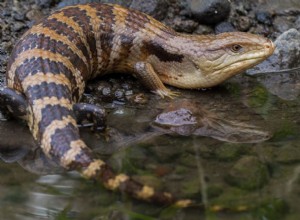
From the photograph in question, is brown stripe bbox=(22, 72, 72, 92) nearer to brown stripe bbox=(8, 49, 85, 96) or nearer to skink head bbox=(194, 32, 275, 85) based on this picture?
brown stripe bbox=(8, 49, 85, 96)

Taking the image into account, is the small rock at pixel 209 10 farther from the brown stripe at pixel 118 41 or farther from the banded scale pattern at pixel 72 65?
the brown stripe at pixel 118 41

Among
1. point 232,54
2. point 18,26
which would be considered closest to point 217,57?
point 232,54

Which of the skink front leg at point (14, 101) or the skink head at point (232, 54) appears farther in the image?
the skink head at point (232, 54)

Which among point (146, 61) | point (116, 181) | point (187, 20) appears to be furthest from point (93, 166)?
point (187, 20)

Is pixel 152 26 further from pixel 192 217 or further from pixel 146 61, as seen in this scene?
pixel 192 217

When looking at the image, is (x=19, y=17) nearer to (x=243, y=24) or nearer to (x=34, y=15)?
(x=34, y=15)

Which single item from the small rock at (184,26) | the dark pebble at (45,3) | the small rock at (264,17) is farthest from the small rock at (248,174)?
the dark pebble at (45,3)

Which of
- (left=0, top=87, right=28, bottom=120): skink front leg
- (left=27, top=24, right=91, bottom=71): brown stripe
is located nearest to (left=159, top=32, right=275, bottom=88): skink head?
(left=27, top=24, right=91, bottom=71): brown stripe
